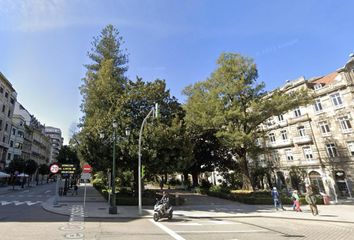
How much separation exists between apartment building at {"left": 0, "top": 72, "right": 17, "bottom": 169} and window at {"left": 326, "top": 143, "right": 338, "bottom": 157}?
5724cm

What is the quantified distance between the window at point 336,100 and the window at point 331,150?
546cm

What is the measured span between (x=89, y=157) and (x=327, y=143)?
30.7 m

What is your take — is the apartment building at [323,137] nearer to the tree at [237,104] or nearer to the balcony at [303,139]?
the balcony at [303,139]

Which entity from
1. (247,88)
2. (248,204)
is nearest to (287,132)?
(247,88)

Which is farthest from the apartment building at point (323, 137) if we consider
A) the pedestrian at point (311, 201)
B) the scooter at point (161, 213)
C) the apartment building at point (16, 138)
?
the apartment building at point (16, 138)

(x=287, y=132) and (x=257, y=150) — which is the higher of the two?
(x=287, y=132)

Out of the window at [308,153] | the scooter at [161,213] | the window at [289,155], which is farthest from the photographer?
the window at [289,155]

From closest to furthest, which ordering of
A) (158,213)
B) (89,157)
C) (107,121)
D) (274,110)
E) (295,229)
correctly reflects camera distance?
(295,229), (158,213), (107,121), (89,157), (274,110)

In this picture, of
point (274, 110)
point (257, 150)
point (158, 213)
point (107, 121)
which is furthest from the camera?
point (257, 150)

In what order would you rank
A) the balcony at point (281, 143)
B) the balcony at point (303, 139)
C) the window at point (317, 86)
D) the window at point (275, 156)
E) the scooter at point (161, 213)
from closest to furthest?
A: 1. the scooter at point (161, 213)
2. the balcony at point (303, 139)
3. the window at point (317, 86)
4. the balcony at point (281, 143)
5. the window at point (275, 156)

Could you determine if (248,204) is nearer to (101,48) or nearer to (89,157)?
(89,157)

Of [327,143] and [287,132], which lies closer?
[327,143]

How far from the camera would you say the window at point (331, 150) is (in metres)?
32.4

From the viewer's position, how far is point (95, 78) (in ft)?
104
